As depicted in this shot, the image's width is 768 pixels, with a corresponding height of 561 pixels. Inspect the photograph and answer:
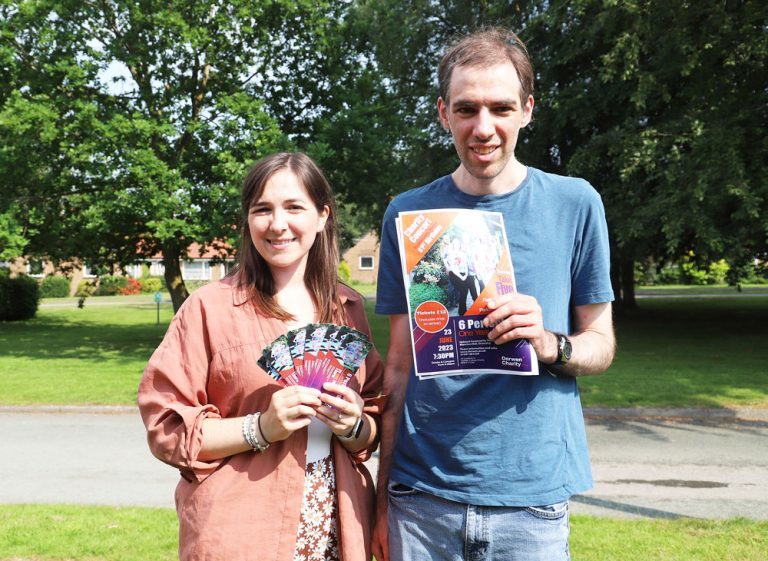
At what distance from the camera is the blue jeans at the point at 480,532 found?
1984mm

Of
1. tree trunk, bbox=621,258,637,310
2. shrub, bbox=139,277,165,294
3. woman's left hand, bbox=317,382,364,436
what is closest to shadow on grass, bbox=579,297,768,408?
tree trunk, bbox=621,258,637,310

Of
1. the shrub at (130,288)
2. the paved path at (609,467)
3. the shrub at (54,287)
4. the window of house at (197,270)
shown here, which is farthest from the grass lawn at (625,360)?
the window of house at (197,270)

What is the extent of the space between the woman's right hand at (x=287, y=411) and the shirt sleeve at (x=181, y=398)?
0.20m

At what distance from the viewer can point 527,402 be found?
6.62ft

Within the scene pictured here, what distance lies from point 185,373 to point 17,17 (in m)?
18.0

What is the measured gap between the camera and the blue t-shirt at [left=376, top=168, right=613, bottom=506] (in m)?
2.00

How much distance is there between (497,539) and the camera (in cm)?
199

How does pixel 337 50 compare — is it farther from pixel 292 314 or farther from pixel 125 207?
pixel 292 314

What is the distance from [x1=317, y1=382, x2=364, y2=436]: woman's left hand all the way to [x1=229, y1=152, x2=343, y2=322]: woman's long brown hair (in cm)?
29

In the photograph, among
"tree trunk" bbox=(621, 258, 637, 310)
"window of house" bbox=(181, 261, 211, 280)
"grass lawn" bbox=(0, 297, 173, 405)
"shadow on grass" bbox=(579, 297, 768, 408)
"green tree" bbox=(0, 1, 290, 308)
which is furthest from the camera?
"window of house" bbox=(181, 261, 211, 280)

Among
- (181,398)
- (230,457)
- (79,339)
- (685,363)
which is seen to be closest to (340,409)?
(230,457)

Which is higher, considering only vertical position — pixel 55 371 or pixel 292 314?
pixel 292 314

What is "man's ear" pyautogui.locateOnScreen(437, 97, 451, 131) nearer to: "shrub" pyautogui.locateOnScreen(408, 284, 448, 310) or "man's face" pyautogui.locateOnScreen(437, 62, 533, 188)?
A: "man's face" pyautogui.locateOnScreen(437, 62, 533, 188)

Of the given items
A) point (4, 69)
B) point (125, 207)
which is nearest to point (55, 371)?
point (125, 207)
